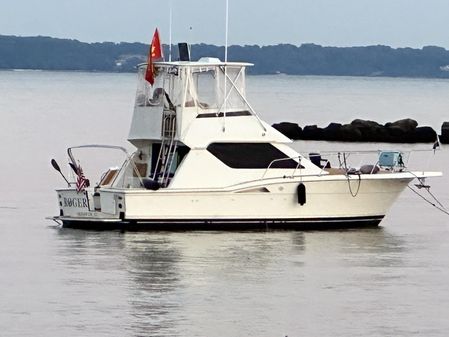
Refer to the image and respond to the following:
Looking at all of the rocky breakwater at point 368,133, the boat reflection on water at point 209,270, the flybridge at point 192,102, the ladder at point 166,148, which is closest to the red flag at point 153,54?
the flybridge at point 192,102

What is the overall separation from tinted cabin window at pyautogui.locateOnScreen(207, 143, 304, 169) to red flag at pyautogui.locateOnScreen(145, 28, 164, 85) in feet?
6.46

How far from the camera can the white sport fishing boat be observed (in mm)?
28156

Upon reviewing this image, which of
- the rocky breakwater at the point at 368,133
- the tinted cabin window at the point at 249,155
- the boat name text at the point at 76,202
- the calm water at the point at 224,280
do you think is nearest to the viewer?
the calm water at the point at 224,280

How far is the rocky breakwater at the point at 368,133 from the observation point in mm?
67625

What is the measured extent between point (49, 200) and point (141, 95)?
7075mm

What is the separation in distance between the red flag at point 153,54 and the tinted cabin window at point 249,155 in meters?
1.97

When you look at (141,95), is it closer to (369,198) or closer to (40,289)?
(369,198)

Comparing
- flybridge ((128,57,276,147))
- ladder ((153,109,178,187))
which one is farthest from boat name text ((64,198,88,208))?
flybridge ((128,57,276,147))

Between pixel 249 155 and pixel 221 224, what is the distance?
1451 millimetres

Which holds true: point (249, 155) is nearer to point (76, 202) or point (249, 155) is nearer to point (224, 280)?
point (76, 202)

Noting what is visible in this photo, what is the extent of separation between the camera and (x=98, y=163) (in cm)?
4766

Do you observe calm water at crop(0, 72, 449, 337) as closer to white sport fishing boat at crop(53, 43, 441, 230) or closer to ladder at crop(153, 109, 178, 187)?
white sport fishing boat at crop(53, 43, 441, 230)

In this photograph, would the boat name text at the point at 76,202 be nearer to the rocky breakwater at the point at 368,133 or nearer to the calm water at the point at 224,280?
the calm water at the point at 224,280

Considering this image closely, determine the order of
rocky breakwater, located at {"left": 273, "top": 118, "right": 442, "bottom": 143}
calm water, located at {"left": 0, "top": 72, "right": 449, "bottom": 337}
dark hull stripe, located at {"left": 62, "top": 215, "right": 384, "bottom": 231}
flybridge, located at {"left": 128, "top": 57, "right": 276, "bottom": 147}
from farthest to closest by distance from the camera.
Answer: rocky breakwater, located at {"left": 273, "top": 118, "right": 442, "bottom": 143}
flybridge, located at {"left": 128, "top": 57, "right": 276, "bottom": 147}
dark hull stripe, located at {"left": 62, "top": 215, "right": 384, "bottom": 231}
calm water, located at {"left": 0, "top": 72, "right": 449, "bottom": 337}
